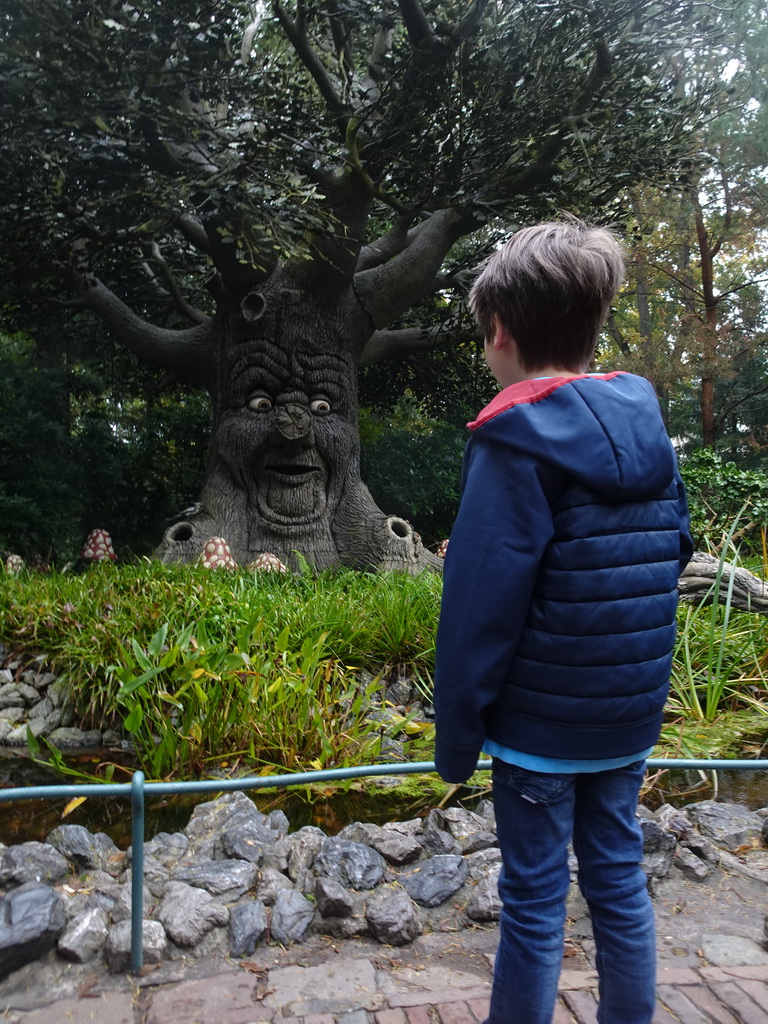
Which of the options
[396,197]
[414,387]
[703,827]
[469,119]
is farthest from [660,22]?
[703,827]

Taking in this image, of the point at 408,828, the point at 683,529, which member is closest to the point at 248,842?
the point at 408,828

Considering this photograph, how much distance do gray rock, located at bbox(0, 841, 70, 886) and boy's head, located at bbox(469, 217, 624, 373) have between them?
1.76 meters

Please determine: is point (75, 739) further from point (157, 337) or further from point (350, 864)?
point (157, 337)

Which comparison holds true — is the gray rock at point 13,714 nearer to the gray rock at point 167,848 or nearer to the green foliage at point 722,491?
the gray rock at point 167,848

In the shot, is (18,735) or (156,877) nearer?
(156,877)

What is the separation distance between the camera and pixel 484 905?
188cm

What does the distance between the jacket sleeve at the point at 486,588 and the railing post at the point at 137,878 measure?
780 millimetres

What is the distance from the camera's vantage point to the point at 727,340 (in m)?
10.4

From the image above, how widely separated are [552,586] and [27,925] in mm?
1373

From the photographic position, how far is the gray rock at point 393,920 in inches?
70.1

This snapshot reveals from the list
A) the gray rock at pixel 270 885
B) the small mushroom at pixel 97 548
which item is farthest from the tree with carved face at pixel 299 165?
the gray rock at pixel 270 885

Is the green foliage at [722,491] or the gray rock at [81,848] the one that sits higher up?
the green foliage at [722,491]

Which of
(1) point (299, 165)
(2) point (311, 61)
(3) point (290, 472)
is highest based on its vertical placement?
(2) point (311, 61)

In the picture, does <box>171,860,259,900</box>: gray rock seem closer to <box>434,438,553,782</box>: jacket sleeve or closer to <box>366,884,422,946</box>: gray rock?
<box>366,884,422,946</box>: gray rock
